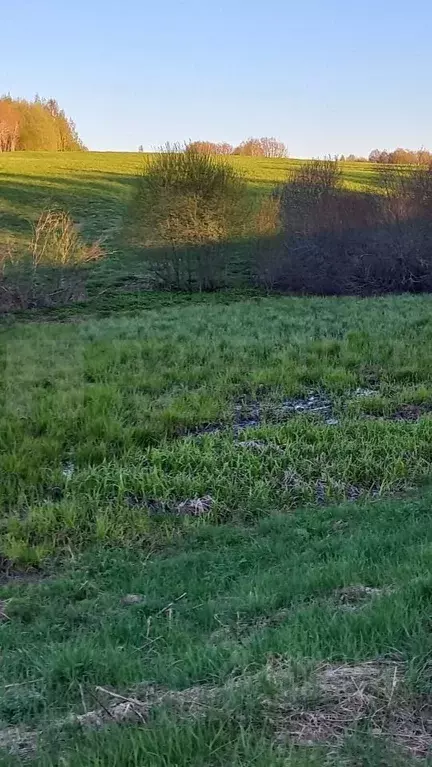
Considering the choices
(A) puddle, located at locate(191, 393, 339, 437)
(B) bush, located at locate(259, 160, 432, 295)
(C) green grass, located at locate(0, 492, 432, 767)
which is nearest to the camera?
(C) green grass, located at locate(0, 492, 432, 767)

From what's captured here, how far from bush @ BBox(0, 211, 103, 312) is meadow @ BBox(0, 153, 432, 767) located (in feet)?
28.5

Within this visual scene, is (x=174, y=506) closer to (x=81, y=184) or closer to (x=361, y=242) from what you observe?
(x=361, y=242)

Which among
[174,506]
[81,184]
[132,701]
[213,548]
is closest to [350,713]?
[132,701]

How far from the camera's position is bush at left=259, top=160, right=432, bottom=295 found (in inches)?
1078

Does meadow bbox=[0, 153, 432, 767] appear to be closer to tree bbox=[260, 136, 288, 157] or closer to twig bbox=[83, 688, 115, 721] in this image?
twig bbox=[83, 688, 115, 721]

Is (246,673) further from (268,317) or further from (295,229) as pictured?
(295,229)

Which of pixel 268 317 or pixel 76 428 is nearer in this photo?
pixel 76 428

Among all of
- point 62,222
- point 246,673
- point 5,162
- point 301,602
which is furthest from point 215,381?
point 5,162

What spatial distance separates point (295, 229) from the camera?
2938 cm

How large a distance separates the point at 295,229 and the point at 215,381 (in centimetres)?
2006

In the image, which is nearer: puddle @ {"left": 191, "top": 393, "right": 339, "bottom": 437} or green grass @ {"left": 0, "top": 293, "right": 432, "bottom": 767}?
green grass @ {"left": 0, "top": 293, "right": 432, "bottom": 767}

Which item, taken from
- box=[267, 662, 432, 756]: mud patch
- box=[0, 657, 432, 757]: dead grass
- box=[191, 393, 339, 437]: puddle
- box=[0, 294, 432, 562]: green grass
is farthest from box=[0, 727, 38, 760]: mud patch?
box=[191, 393, 339, 437]: puddle

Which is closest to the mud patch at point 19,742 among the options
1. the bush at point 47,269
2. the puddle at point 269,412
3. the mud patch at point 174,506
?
the mud patch at point 174,506

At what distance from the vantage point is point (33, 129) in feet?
235
